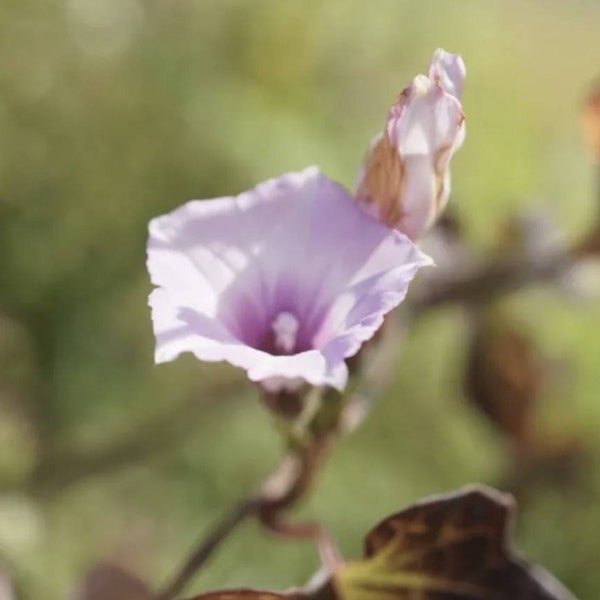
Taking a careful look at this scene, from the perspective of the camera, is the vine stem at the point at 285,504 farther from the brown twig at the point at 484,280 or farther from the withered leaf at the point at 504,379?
the withered leaf at the point at 504,379

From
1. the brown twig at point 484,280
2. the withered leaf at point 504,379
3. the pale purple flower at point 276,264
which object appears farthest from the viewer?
the withered leaf at point 504,379

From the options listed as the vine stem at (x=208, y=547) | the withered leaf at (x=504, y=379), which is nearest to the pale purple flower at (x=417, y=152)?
the vine stem at (x=208, y=547)

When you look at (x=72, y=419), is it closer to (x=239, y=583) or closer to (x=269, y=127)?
(x=239, y=583)

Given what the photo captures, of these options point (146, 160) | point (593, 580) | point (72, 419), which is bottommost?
point (593, 580)

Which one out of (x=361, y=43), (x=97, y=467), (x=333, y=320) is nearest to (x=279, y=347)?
(x=333, y=320)

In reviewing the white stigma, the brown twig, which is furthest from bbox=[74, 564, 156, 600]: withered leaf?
the brown twig

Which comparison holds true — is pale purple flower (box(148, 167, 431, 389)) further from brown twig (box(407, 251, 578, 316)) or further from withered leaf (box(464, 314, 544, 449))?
withered leaf (box(464, 314, 544, 449))
